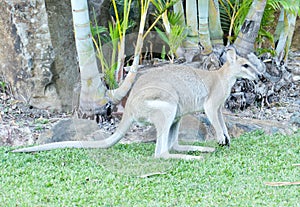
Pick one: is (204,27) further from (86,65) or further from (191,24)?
(86,65)

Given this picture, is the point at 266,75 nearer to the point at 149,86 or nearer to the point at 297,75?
the point at 297,75

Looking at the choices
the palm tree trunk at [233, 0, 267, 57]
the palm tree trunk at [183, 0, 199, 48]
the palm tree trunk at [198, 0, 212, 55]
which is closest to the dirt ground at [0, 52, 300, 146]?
the palm tree trunk at [233, 0, 267, 57]

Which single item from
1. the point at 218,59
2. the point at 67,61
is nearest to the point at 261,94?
the point at 218,59

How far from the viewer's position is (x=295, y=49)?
9.21 m

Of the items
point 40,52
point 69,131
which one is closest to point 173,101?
point 69,131

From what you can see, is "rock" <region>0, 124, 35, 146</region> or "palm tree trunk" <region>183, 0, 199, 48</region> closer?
"rock" <region>0, 124, 35, 146</region>

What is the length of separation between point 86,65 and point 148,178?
1802 mm

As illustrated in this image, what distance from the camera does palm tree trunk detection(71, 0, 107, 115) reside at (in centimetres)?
568

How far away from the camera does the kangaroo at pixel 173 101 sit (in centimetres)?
487

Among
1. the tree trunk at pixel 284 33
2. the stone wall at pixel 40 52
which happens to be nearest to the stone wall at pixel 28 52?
the stone wall at pixel 40 52

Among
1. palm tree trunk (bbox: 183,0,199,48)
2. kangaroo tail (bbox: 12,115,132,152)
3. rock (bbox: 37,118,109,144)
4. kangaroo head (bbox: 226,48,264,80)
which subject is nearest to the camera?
kangaroo tail (bbox: 12,115,132,152)

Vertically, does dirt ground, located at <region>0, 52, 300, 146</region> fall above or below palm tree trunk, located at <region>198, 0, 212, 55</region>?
below

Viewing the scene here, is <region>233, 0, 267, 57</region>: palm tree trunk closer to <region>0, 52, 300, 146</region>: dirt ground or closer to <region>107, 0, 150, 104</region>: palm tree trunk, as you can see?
<region>0, 52, 300, 146</region>: dirt ground

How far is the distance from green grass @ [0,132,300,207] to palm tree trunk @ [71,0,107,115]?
794mm
